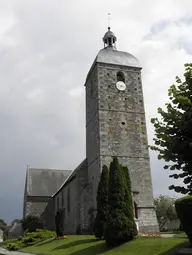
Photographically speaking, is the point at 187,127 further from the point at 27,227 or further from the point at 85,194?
the point at 27,227

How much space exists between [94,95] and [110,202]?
1592 cm

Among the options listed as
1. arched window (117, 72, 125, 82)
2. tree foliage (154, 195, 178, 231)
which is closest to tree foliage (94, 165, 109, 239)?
arched window (117, 72, 125, 82)

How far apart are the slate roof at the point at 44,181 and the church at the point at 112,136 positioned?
10.5 meters

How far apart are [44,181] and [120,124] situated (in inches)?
890

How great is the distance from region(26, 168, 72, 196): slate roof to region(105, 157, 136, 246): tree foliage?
28678 mm

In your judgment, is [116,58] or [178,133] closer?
[178,133]

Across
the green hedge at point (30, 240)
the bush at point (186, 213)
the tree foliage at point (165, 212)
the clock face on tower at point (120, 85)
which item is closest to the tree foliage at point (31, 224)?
the green hedge at point (30, 240)

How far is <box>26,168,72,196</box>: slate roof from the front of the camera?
43906 mm

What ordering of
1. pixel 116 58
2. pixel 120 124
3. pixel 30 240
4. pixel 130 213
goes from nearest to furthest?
1. pixel 130 213
2. pixel 30 240
3. pixel 120 124
4. pixel 116 58

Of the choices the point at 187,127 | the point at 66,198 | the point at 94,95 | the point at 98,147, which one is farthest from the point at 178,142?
the point at 66,198

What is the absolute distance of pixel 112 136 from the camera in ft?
90.7

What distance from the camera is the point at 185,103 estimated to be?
8.30m

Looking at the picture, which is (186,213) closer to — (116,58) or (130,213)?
(130,213)

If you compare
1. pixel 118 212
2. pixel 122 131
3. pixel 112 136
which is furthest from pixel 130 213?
pixel 122 131
